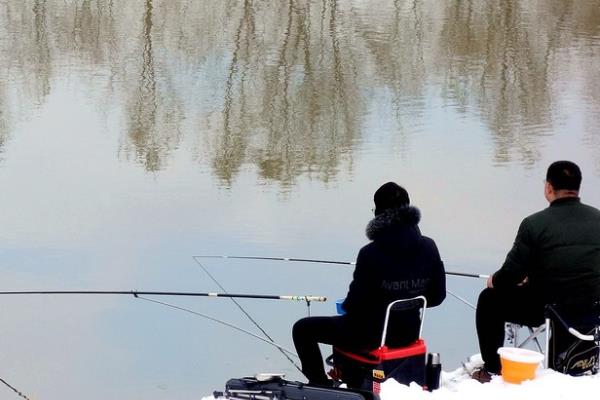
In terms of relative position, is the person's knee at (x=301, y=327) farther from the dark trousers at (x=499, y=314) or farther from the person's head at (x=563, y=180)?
the person's head at (x=563, y=180)

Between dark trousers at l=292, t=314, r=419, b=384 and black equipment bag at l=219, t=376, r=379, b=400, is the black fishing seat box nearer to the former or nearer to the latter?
dark trousers at l=292, t=314, r=419, b=384

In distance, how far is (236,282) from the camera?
777cm

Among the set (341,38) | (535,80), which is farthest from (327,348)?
(341,38)

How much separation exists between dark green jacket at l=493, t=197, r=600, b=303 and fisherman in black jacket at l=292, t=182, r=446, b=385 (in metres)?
0.29

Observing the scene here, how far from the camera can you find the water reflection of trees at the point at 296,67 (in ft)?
40.2

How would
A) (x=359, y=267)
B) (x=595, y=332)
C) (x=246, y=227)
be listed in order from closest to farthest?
1. (x=359, y=267)
2. (x=595, y=332)
3. (x=246, y=227)

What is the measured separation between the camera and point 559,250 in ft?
11.8

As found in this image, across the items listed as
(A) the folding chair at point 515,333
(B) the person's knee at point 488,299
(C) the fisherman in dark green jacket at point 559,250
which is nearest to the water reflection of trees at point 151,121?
(A) the folding chair at point 515,333

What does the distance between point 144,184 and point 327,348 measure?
4.63 meters

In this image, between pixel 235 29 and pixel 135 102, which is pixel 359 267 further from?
pixel 235 29

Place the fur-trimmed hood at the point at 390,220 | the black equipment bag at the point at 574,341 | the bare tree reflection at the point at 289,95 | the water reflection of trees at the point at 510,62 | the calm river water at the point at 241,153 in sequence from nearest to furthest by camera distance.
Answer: the fur-trimmed hood at the point at 390,220, the black equipment bag at the point at 574,341, the calm river water at the point at 241,153, the bare tree reflection at the point at 289,95, the water reflection of trees at the point at 510,62

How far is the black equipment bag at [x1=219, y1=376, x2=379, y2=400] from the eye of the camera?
325 centimetres

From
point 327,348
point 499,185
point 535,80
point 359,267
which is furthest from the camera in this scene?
point 535,80

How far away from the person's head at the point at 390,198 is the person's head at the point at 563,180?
1.68 feet
